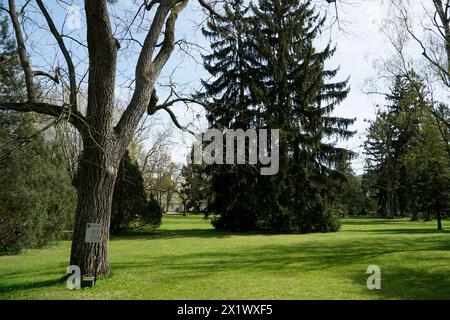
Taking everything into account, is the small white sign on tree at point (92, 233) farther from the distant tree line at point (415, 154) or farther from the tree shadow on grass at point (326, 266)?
the distant tree line at point (415, 154)

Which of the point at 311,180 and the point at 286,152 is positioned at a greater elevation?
the point at 286,152

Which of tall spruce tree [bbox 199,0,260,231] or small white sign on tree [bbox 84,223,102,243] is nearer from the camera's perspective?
small white sign on tree [bbox 84,223,102,243]

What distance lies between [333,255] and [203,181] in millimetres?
16417

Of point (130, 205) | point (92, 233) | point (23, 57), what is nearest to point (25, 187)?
point (23, 57)

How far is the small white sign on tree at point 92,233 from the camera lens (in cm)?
807

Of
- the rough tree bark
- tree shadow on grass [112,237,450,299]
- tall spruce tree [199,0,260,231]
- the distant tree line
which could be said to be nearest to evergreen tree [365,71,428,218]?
the distant tree line

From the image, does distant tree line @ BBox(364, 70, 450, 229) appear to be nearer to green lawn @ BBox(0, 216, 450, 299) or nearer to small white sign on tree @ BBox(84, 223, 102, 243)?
green lawn @ BBox(0, 216, 450, 299)

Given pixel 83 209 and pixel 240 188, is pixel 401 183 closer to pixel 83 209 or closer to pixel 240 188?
pixel 240 188

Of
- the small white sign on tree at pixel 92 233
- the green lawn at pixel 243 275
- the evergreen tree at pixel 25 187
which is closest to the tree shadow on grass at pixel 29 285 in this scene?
the green lawn at pixel 243 275

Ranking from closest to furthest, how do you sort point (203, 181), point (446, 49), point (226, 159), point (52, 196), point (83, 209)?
point (83, 209) → point (446, 49) → point (52, 196) → point (226, 159) → point (203, 181)

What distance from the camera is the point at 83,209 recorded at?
8305 millimetres

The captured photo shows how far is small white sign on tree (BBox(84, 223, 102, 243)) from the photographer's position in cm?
807

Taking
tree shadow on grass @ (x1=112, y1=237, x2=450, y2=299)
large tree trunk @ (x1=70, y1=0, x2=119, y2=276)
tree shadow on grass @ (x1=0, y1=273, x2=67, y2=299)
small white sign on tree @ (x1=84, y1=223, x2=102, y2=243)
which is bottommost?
tree shadow on grass @ (x1=0, y1=273, x2=67, y2=299)
